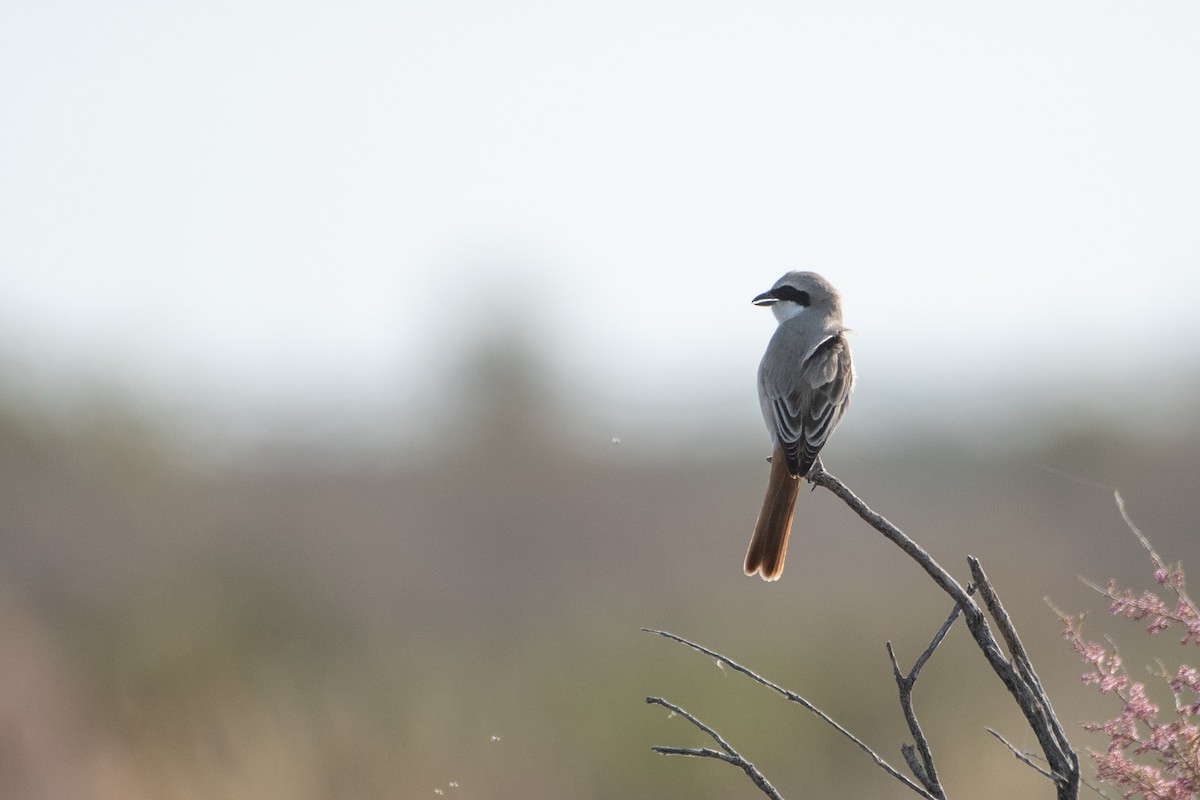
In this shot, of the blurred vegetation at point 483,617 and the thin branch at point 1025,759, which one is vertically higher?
the thin branch at point 1025,759

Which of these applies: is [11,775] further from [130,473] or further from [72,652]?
[130,473]

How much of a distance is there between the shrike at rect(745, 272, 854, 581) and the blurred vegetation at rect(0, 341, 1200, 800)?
103cm

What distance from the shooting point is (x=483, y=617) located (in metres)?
19.2

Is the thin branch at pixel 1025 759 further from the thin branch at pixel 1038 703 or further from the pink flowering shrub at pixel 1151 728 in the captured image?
the pink flowering shrub at pixel 1151 728

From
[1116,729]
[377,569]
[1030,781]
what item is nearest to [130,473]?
[377,569]

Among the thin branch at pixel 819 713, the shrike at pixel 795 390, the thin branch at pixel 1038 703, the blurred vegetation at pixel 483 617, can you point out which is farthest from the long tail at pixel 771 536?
the thin branch at pixel 1038 703

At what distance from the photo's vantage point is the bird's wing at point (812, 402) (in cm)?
499

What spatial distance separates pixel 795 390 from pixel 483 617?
14436 millimetres

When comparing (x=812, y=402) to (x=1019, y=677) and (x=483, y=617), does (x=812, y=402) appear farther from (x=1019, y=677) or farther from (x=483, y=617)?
(x=483, y=617)

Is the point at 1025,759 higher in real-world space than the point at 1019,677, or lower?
lower

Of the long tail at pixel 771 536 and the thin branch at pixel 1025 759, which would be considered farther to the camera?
the long tail at pixel 771 536

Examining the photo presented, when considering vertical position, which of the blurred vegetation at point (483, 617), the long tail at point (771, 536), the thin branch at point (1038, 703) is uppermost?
the thin branch at point (1038, 703)

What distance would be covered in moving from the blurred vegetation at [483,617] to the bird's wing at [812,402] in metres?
1.00

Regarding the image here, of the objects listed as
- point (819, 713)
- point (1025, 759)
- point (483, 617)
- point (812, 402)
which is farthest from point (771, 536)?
point (483, 617)
